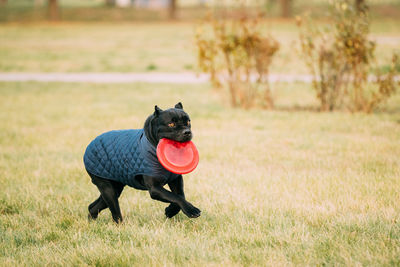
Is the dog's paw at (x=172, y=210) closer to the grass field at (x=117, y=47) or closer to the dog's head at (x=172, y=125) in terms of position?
the dog's head at (x=172, y=125)

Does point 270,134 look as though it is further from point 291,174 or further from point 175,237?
point 175,237

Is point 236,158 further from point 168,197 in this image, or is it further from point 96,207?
point 168,197

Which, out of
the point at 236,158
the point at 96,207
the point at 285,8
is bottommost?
the point at 236,158

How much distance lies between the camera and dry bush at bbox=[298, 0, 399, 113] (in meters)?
9.50

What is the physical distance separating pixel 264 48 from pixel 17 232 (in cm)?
728

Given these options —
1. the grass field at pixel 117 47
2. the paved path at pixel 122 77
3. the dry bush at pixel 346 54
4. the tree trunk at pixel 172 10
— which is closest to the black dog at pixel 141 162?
the dry bush at pixel 346 54

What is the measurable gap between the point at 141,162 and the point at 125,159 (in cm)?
17

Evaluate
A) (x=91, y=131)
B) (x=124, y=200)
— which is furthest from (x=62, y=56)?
(x=124, y=200)

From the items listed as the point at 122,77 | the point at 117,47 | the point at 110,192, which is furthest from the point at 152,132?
the point at 117,47

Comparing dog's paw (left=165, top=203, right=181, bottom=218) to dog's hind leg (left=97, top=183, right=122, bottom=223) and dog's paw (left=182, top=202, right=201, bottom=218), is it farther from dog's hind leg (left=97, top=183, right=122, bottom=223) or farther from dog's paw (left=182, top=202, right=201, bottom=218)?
dog's hind leg (left=97, top=183, right=122, bottom=223)

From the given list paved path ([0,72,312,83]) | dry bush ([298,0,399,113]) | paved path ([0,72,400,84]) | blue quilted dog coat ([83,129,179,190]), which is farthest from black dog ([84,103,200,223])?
paved path ([0,72,312,83])

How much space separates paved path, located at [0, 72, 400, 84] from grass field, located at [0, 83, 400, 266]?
634cm

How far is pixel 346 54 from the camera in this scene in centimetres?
957

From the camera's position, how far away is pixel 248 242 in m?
3.82
